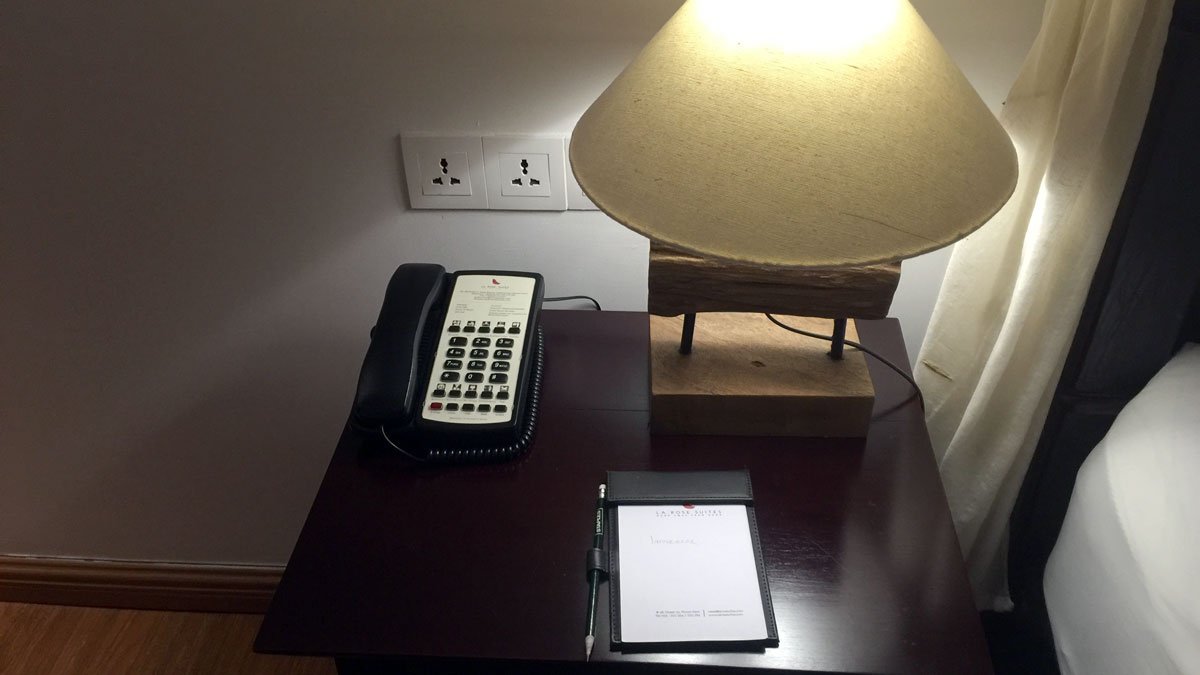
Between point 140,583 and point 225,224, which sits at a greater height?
point 225,224

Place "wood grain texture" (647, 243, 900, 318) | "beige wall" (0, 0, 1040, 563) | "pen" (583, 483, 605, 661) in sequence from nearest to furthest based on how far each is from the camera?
"pen" (583, 483, 605, 661) → "wood grain texture" (647, 243, 900, 318) → "beige wall" (0, 0, 1040, 563)

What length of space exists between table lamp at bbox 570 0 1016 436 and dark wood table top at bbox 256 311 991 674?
310mm

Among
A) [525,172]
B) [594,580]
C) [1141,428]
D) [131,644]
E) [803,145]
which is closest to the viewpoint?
[803,145]

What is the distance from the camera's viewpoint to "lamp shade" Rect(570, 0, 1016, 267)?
0.48m

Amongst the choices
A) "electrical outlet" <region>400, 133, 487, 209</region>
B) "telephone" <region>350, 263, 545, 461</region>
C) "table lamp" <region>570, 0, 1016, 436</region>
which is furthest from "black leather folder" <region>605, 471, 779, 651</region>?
"electrical outlet" <region>400, 133, 487, 209</region>

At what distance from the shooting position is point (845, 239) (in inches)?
18.6

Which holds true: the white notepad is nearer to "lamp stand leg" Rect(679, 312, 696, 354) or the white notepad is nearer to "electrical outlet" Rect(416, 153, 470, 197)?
"lamp stand leg" Rect(679, 312, 696, 354)

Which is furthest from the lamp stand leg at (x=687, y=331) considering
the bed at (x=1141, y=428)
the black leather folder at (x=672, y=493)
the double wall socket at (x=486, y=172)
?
the bed at (x=1141, y=428)

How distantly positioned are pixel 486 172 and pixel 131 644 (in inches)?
42.2

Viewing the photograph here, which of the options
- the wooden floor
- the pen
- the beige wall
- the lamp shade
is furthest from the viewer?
the wooden floor

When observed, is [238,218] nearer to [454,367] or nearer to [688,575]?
[454,367]

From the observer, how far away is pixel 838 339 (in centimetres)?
82

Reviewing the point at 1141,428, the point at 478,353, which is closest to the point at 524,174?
the point at 478,353

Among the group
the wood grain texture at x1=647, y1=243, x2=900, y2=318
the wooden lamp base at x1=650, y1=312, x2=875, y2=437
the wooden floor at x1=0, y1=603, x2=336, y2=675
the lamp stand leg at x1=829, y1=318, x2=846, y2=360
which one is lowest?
the wooden floor at x1=0, y1=603, x2=336, y2=675
